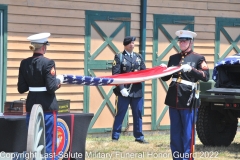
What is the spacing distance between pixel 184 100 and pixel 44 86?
6.72 feet

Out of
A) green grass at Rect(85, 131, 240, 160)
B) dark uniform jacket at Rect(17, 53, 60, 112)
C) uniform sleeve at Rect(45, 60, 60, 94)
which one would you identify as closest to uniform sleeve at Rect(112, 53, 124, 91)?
green grass at Rect(85, 131, 240, 160)

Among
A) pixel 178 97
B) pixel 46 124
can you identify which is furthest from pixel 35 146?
pixel 178 97

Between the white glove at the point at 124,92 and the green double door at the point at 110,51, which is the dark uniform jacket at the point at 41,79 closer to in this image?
the white glove at the point at 124,92

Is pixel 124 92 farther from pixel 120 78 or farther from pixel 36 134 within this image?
pixel 36 134

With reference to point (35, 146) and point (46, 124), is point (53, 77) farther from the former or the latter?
point (35, 146)

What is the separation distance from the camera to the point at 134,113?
12.8 metres

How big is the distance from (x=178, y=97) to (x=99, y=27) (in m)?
4.63

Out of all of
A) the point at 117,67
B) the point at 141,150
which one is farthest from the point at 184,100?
the point at 117,67

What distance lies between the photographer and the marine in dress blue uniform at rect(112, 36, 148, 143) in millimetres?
12445

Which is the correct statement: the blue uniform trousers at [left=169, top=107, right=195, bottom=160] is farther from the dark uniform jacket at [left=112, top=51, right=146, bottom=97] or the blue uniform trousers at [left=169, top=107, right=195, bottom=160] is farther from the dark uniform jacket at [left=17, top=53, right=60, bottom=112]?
A: the dark uniform jacket at [left=112, top=51, right=146, bottom=97]

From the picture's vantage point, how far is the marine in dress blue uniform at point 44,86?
8484 millimetres

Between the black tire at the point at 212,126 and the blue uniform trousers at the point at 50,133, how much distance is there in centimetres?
429

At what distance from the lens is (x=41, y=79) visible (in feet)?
28.0

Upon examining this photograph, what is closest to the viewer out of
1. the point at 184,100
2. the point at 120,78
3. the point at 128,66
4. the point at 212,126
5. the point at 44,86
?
the point at 44,86
